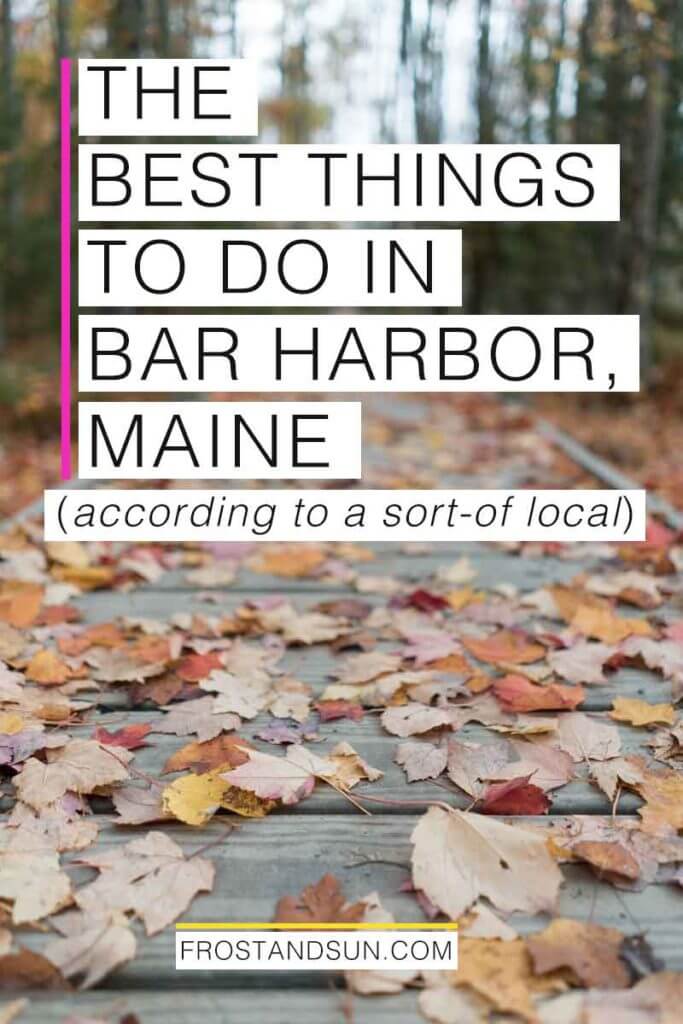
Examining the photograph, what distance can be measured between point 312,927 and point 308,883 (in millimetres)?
98

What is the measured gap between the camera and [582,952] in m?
1.05

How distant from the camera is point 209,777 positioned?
1421 millimetres

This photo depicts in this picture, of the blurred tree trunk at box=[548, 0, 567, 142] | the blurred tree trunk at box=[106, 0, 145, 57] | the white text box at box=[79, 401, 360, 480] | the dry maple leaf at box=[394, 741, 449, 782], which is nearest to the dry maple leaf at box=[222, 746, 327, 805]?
the dry maple leaf at box=[394, 741, 449, 782]

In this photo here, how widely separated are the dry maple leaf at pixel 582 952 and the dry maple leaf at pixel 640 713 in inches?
23.9

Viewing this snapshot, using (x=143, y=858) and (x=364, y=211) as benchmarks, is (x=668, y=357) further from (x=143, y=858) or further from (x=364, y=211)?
(x=143, y=858)

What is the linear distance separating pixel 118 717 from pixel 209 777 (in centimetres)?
34

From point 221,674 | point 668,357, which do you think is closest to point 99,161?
point 221,674

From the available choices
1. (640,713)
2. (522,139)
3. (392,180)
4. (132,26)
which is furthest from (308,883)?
(522,139)

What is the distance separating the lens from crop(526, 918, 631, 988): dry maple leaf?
1023mm

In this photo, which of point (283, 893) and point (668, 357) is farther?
point (668, 357)

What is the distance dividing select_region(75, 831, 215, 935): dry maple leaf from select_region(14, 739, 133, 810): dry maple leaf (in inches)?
6.3

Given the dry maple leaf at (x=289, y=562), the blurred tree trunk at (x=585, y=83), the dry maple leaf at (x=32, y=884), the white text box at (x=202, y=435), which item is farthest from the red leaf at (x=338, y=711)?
the blurred tree trunk at (x=585, y=83)

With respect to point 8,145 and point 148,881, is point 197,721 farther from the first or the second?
point 8,145

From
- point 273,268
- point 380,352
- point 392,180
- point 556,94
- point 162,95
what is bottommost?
point 380,352
